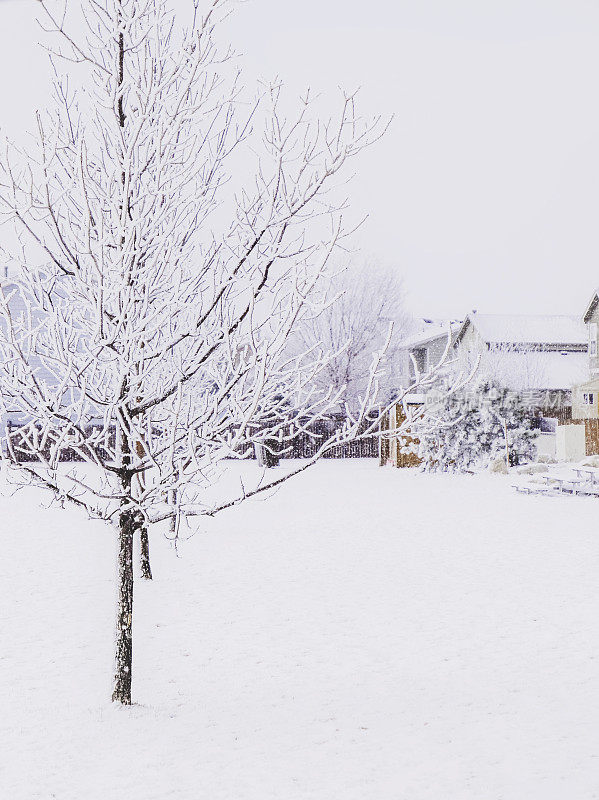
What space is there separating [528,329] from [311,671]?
41.0 meters

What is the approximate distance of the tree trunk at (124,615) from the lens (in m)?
5.88

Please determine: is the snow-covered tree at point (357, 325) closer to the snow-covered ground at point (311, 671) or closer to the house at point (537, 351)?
the house at point (537, 351)

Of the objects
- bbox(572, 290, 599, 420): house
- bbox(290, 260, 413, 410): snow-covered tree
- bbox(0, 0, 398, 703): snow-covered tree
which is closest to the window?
bbox(572, 290, 599, 420): house

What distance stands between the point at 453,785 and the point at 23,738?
112 inches

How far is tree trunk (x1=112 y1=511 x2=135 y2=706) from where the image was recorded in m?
5.88

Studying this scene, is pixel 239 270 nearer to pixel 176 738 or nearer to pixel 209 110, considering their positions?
pixel 209 110

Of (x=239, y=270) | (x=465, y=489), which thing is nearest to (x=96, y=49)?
(x=239, y=270)

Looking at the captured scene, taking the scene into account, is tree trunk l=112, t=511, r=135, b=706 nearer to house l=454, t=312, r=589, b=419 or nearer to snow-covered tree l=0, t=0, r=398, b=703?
snow-covered tree l=0, t=0, r=398, b=703

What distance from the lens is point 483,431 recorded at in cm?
2509

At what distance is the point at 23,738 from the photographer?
17.8 feet

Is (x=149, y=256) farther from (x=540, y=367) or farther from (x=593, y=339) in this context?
(x=540, y=367)

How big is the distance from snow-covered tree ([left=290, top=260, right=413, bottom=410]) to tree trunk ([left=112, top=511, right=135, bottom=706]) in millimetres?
31832

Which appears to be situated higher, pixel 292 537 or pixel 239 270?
pixel 239 270

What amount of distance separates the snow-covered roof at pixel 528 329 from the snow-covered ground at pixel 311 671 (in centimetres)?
3139
